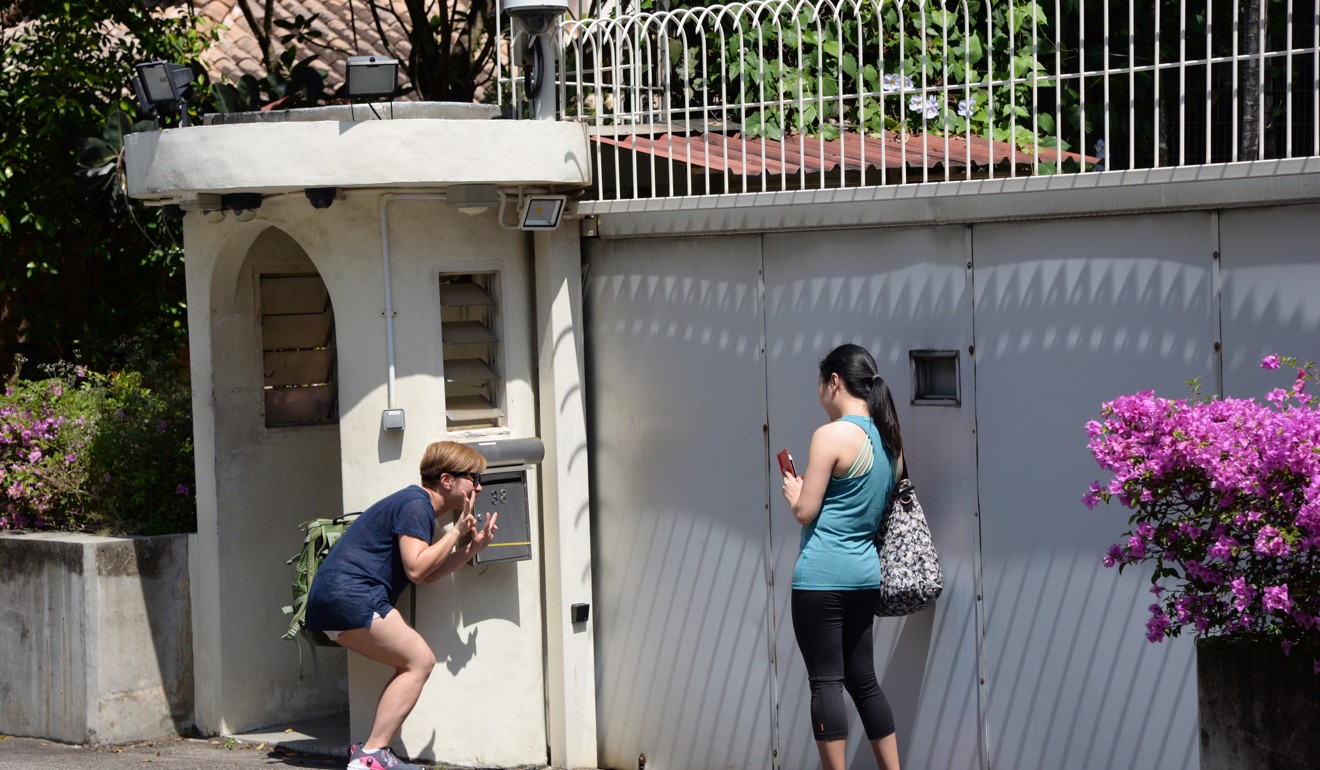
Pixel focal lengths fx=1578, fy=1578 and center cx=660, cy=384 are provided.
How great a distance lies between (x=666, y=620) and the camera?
23.6ft

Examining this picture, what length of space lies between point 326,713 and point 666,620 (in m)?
2.35

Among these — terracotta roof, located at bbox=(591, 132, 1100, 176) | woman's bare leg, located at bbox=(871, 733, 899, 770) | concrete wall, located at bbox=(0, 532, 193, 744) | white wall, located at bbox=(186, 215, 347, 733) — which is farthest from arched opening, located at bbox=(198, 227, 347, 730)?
woman's bare leg, located at bbox=(871, 733, 899, 770)

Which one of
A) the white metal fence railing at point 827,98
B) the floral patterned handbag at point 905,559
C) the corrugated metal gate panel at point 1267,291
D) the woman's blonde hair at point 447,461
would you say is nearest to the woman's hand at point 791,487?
the floral patterned handbag at point 905,559

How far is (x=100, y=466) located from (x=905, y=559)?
4.75m

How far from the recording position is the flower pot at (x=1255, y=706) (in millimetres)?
4293

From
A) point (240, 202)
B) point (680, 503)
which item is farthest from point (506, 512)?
point (240, 202)

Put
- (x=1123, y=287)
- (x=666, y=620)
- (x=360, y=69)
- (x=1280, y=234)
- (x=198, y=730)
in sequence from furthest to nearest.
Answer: (x=198, y=730) < (x=666, y=620) < (x=360, y=69) < (x=1123, y=287) < (x=1280, y=234)

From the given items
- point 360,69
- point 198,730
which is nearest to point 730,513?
point 360,69

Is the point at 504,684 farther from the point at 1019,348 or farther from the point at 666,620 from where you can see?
the point at 1019,348

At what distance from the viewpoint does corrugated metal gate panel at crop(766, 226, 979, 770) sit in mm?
5961

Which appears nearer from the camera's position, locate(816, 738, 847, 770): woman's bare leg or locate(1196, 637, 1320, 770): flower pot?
locate(1196, 637, 1320, 770): flower pot

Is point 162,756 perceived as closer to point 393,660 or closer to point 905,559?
point 393,660

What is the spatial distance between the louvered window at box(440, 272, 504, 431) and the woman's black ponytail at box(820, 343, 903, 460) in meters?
2.09

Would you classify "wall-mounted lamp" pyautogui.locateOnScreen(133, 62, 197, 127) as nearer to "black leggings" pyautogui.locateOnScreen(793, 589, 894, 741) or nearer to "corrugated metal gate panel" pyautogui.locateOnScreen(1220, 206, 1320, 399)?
"black leggings" pyautogui.locateOnScreen(793, 589, 894, 741)
